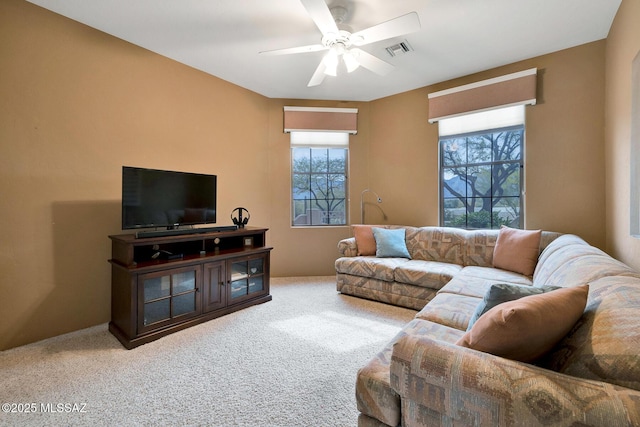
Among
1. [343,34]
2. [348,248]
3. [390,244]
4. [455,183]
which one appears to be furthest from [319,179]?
[343,34]

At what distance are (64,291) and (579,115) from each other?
5.27m

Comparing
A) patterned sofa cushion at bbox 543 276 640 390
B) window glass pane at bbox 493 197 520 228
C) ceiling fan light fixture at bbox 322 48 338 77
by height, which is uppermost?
ceiling fan light fixture at bbox 322 48 338 77

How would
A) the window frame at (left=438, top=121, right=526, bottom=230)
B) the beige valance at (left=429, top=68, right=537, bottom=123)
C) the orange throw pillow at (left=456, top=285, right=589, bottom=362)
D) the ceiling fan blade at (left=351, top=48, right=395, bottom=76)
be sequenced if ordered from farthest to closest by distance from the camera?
the window frame at (left=438, top=121, right=526, bottom=230) → the beige valance at (left=429, top=68, right=537, bottom=123) → the ceiling fan blade at (left=351, top=48, right=395, bottom=76) → the orange throw pillow at (left=456, top=285, right=589, bottom=362)

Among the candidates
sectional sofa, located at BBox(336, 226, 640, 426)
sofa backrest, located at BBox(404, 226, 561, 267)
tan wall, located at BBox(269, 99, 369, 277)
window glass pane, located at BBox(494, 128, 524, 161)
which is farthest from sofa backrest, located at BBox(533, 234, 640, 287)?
tan wall, located at BBox(269, 99, 369, 277)

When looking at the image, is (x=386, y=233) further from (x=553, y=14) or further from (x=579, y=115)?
(x=553, y=14)

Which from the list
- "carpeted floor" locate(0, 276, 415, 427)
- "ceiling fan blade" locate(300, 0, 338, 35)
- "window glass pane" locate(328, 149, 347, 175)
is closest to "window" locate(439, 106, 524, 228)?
"window glass pane" locate(328, 149, 347, 175)

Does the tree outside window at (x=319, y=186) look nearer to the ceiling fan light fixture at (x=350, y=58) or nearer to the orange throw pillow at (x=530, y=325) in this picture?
the ceiling fan light fixture at (x=350, y=58)

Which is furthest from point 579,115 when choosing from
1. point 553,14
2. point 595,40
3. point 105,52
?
point 105,52

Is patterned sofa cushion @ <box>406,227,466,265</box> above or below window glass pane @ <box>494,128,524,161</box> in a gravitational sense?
below

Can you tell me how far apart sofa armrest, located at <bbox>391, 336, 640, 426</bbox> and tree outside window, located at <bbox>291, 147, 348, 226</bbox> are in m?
3.34

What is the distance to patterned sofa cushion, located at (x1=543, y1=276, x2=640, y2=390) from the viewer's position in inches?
29.9

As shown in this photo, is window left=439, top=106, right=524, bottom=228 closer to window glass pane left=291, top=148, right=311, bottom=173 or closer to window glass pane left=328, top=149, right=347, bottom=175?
window glass pane left=328, top=149, right=347, bottom=175

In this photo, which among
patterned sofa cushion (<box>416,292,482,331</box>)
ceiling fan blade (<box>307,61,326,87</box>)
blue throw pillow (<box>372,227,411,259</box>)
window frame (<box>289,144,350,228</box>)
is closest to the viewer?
patterned sofa cushion (<box>416,292,482,331</box>)

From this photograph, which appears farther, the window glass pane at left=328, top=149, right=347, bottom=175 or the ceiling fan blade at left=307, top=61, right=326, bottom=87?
the window glass pane at left=328, top=149, right=347, bottom=175
